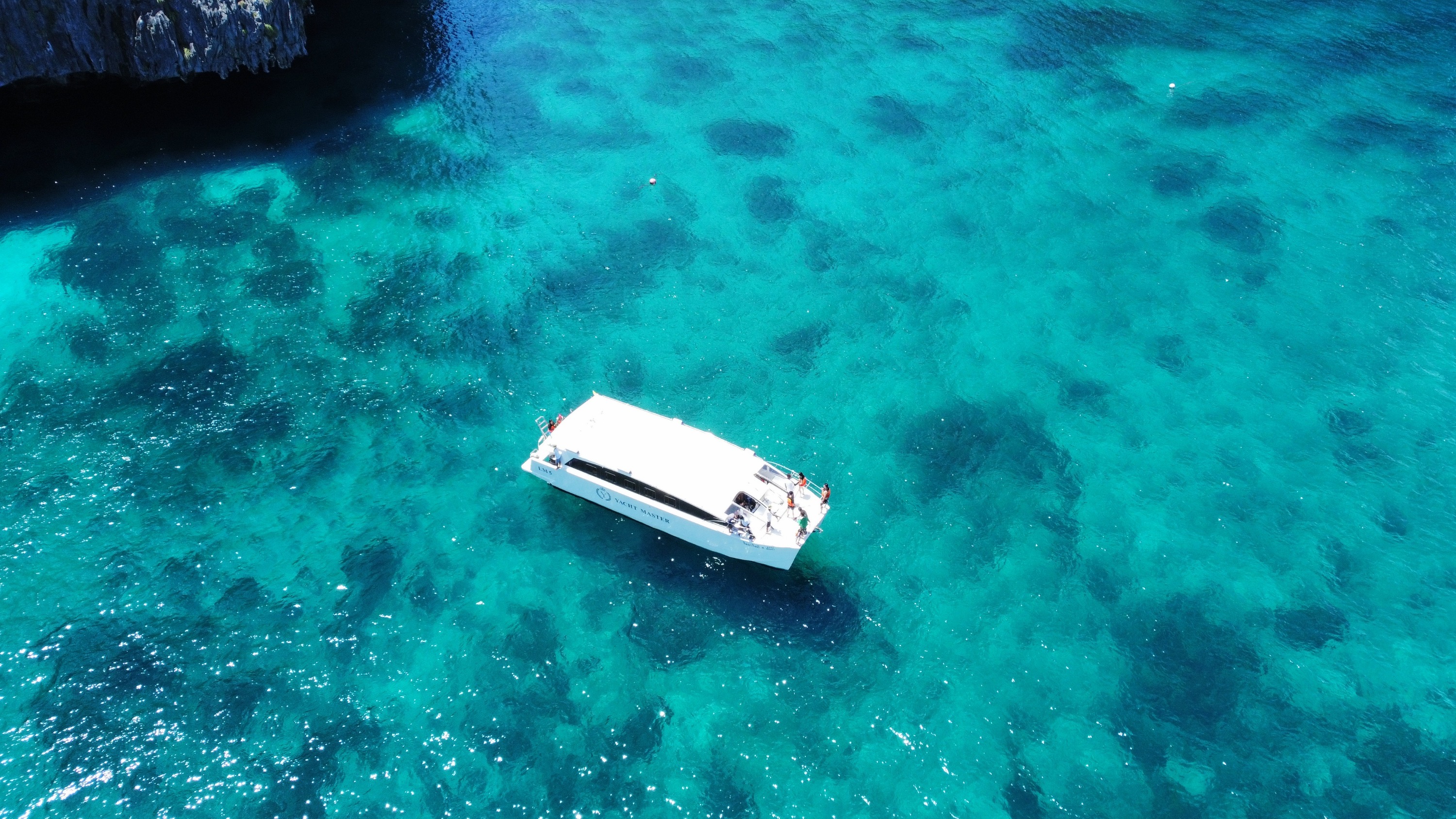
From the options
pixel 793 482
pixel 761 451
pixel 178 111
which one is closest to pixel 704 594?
pixel 793 482

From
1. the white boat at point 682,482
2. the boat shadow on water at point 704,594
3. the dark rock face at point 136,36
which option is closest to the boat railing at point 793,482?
the white boat at point 682,482

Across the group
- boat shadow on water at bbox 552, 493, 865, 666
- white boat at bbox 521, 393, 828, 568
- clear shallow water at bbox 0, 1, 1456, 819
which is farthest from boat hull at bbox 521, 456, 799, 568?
clear shallow water at bbox 0, 1, 1456, 819

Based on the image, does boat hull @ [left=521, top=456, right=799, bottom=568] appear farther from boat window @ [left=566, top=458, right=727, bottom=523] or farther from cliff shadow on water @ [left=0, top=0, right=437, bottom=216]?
cliff shadow on water @ [left=0, top=0, right=437, bottom=216]

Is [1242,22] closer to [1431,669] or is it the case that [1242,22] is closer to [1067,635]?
[1431,669]

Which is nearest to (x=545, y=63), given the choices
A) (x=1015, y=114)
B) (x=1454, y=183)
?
(x=1015, y=114)

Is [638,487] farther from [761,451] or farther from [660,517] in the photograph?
[761,451]

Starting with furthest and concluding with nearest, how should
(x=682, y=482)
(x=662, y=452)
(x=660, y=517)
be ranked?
(x=662, y=452) → (x=660, y=517) → (x=682, y=482)

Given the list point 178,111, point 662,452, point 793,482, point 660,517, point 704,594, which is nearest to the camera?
point 704,594

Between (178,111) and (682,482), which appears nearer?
(682,482)
